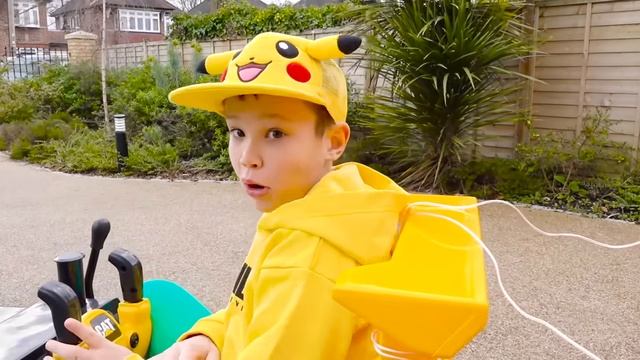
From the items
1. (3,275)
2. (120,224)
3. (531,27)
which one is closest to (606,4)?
(531,27)

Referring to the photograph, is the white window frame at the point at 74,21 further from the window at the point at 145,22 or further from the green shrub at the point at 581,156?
the green shrub at the point at 581,156

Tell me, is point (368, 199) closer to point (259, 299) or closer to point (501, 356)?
point (259, 299)

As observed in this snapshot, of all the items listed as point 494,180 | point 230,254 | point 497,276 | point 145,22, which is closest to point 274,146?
point 497,276

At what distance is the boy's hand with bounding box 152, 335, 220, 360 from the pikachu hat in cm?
57

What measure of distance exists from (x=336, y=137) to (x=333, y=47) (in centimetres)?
20

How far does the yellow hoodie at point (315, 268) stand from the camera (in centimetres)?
92

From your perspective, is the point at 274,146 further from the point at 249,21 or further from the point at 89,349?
the point at 249,21

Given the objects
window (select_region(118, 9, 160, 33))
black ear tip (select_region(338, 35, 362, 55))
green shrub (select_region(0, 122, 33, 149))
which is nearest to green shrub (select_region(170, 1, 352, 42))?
green shrub (select_region(0, 122, 33, 149))

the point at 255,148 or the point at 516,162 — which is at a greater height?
the point at 255,148

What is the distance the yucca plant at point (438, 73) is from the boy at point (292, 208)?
3.92 metres

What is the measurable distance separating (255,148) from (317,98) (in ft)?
0.54

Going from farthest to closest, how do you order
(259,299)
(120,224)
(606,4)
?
(606,4) < (120,224) < (259,299)

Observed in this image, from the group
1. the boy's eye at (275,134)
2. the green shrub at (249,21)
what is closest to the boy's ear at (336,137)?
the boy's eye at (275,134)

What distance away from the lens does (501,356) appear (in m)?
2.51
